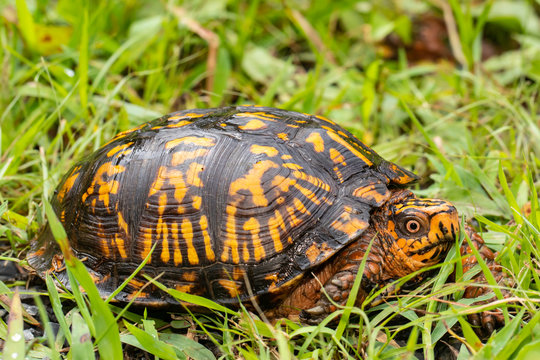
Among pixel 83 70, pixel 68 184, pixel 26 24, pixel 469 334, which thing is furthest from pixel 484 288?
pixel 26 24

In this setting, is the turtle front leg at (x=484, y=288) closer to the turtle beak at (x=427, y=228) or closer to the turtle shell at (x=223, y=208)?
the turtle beak at (x=427, y=228)

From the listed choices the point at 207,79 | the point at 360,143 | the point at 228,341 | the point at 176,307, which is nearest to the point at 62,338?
the point at 176,307

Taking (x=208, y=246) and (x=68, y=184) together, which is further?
(x=68, y=184)

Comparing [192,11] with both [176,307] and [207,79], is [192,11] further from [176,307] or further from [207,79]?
[176,307]

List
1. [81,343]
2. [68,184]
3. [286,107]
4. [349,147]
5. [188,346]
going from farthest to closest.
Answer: [286,107], [68,184], [349,147], [188,346], [81,343]

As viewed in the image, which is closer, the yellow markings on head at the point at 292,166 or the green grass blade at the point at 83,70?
the yellow markings on head at the point at 292,166

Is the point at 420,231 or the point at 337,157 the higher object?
the point at 337,157

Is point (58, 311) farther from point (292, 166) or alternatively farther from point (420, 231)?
point (420, 231)

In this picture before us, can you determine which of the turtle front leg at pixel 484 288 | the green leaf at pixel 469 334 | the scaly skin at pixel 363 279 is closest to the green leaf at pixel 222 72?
the scaly skin at pixel 363 279
